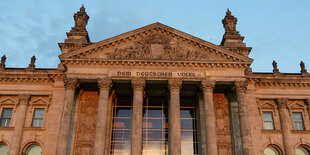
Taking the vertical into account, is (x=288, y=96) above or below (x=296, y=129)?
above

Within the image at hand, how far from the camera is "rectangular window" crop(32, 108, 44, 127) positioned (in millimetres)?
31198

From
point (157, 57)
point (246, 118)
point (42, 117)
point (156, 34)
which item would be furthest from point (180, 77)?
point (42, 117)

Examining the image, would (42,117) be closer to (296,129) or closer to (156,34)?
(156,34)

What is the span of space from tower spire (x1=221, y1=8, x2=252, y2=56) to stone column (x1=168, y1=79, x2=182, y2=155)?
8593 millimetres

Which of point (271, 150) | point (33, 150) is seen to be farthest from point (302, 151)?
point (33, 150)

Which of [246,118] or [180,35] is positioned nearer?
[246,118]

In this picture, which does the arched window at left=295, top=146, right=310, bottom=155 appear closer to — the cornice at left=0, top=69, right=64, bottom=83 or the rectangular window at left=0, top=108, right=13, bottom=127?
the cornice at left=0, top=69, right=64, bottom=83

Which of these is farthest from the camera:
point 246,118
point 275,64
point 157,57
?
point 275,64

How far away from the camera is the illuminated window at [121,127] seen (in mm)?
30219

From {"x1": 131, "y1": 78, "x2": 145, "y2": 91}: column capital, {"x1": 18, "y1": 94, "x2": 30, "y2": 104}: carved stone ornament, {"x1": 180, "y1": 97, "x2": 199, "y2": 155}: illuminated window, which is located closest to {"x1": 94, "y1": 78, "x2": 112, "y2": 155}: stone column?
{"x1": 131, "y1": 78, "x2": 145, "y2": 91}: column capital

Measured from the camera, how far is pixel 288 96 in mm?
32375

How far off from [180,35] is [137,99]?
7.78 m

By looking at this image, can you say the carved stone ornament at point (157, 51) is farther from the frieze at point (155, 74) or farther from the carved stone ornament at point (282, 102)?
the carved stone ornament at point (282, 102)

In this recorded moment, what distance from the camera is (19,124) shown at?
99.0 feet
